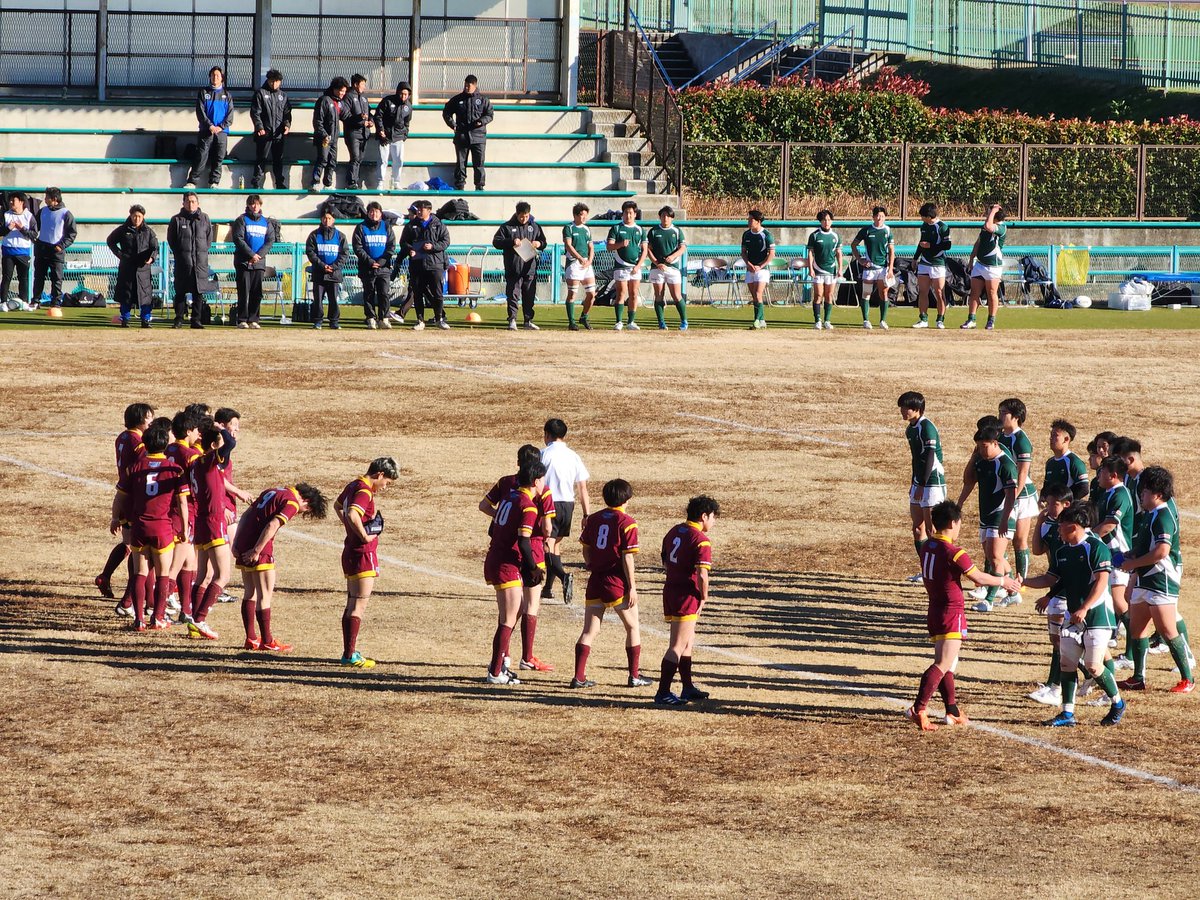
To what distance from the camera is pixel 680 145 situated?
1559 inches

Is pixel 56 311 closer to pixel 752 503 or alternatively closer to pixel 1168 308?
pixel 752 503

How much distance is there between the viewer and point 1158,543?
39.6ft

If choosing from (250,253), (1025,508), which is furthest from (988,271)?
(1025,508)

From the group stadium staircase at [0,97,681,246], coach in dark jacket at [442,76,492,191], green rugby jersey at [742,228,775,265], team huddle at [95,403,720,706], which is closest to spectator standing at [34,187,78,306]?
stadium staircase at [0,97,681,246]

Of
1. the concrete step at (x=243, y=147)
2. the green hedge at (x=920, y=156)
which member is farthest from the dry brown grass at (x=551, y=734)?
the green hedge at (x=920, y=156)

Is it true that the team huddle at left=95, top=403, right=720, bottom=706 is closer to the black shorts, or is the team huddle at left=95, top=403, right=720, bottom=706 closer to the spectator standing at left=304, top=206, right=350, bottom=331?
the black shorts

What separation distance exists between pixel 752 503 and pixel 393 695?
7862 mm

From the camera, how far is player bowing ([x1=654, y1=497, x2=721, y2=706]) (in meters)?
11.6

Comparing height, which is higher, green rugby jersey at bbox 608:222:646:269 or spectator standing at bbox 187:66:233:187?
spectator standing at bbox 187:66:233:187

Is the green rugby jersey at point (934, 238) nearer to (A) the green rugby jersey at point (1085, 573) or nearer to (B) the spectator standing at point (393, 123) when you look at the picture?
(B) the spectator standing at point (393, 123)

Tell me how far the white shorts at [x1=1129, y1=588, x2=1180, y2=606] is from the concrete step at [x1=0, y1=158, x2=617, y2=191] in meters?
27.8

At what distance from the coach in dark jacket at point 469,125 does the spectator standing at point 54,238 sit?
867cm

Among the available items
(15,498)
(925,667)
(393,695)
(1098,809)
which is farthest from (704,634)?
(15,498)

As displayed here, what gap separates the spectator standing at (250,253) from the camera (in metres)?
29.7
